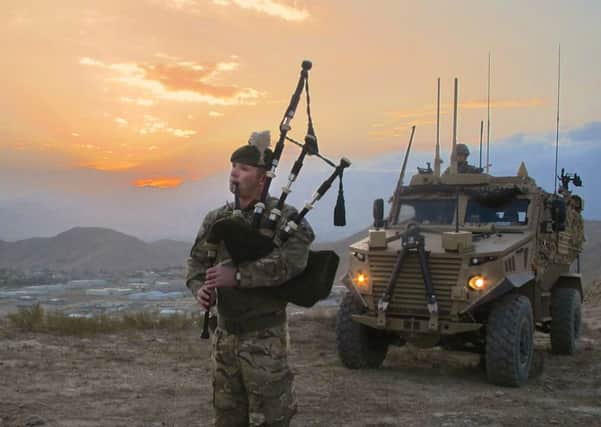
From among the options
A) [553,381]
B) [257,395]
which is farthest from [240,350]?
[553,381]

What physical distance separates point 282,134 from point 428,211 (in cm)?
497

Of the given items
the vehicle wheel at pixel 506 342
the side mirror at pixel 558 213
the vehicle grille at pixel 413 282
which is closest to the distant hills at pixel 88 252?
the vehicle grille at pixel 413 282

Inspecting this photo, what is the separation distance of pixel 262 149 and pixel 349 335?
14.7ft

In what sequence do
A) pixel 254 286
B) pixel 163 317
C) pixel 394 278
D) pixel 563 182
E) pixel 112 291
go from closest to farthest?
pixel 254 286 < pixel 394 278 < pixel 563 182 < pixel 163 317 < pixel 112 291

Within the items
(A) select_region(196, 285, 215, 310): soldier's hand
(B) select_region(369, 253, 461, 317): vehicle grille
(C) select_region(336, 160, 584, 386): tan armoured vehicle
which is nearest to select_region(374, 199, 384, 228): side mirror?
(C) select_region(336, 160, 584, 386): tan armoured vehicle

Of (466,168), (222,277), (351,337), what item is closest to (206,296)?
(222,277)

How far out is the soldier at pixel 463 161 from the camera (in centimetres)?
939

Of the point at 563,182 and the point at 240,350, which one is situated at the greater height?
the point at 563,182

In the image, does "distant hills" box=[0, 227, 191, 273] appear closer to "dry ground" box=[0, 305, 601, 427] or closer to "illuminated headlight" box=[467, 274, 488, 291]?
"dry ground" box=[0, 305, 601, 427]

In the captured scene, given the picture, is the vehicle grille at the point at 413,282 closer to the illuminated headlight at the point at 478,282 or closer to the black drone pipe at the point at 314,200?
the illuminated headlight at the point at 478,282

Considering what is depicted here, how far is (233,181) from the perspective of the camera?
3.43 metres

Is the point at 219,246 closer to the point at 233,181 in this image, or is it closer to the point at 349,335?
the point at 233,181

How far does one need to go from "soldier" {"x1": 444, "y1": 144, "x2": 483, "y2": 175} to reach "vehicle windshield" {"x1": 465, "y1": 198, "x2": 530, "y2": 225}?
1261 millimetres

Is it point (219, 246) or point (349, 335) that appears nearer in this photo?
point (219, 246)
